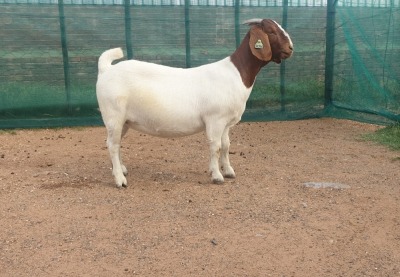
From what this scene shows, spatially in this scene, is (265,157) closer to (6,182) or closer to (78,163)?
(78,163)

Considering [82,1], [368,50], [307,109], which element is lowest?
[307,109]

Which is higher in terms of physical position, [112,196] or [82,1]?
[82,1]

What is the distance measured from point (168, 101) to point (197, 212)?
1.30 m

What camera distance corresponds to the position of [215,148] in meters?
6.14

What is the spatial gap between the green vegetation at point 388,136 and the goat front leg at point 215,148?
3.02m

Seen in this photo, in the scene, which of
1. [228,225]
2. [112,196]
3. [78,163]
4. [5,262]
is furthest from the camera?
[78,163]

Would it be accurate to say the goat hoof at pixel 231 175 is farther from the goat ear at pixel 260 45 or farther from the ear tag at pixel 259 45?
the ear tag at pixel 259 45

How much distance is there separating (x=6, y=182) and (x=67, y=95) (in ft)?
→ 12.6

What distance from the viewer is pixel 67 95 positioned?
32.5 ft

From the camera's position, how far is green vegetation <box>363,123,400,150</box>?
8125mm

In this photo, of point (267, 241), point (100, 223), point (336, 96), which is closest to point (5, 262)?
point (100, 223)

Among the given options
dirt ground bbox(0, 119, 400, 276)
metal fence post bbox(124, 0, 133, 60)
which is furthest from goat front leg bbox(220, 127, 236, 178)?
metal fence post bbox(124, 0, 133, 60)

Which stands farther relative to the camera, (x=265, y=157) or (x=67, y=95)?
(x=67, y=95)

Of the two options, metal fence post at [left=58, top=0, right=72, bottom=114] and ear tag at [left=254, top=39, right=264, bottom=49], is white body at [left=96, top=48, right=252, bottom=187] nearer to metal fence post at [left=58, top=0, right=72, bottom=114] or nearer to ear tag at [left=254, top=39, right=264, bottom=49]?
ear tag at [left=254, top=39, right=264, bottom=49]
